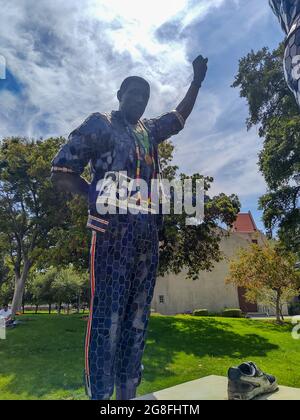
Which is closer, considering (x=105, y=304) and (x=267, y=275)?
(x=105, y=304)

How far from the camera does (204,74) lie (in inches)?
135

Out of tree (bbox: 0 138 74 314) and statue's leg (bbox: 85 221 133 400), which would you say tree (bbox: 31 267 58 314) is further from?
statue's leg (bbox: 85 221 133 400)

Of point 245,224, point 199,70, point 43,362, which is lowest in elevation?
point 43,362

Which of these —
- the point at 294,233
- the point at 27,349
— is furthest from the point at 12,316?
the point at 294,233

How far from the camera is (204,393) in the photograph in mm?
2854

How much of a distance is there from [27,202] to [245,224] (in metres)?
29.5

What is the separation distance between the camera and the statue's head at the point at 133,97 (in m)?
3.12

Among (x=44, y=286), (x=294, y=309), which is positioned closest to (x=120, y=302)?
(x=294, y=309)

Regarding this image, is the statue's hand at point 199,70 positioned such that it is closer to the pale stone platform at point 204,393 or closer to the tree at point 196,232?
the pale stone platform at point 204,393

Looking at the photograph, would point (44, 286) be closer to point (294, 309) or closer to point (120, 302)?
point (294, 309)

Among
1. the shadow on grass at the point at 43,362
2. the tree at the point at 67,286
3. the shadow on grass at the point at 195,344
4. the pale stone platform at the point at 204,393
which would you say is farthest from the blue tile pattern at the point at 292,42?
the tree at the point at 67,286

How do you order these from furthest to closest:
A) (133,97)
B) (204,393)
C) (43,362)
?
(43,362), (133,97), (204,393)

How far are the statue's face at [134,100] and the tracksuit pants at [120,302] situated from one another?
93 centimetres

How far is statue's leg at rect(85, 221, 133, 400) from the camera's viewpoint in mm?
2547
